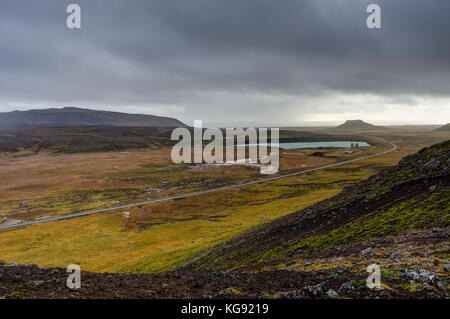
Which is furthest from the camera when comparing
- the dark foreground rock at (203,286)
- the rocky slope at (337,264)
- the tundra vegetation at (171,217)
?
the tundra vegetation at (171,217)

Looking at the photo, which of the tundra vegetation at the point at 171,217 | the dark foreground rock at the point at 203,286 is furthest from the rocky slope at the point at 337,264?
the tundra vegetation at the point at 171,217

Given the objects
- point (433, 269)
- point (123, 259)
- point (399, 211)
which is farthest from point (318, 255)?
point (123, 259)

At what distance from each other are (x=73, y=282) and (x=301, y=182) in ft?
340

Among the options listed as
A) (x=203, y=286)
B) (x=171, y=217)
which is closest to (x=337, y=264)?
(x=203, y=286)

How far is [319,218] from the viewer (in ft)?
98.0

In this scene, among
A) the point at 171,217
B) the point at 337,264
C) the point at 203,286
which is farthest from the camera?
the point at 171,217

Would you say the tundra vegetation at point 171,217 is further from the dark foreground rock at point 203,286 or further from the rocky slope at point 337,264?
the dark foreground rock at point 203,286

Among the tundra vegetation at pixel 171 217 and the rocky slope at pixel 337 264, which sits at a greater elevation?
the rocky slope at pixel 337 264

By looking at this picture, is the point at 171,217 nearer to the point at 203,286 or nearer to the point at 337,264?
the point at 203,286

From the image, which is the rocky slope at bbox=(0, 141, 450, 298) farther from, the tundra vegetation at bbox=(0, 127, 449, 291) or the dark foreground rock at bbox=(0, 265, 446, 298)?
the tundra vegetation at bbox=(0, 127, 449, 291)

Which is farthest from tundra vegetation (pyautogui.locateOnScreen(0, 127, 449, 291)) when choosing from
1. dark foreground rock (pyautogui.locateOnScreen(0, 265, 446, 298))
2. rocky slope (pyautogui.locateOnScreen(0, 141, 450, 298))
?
dark foreground rock (pyautogui.locateOnScreen(0, 265, 446, 298))

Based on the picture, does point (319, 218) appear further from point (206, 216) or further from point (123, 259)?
point (206, 216)

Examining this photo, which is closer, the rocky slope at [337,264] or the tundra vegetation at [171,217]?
the rocky slope at [337,264]

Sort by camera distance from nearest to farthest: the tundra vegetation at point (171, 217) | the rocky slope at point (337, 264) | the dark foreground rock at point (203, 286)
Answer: the dark foreground rock at point (203, 286) < the rocky slope at point (337, 264) < the tundra vegetation at point (171, 217)
